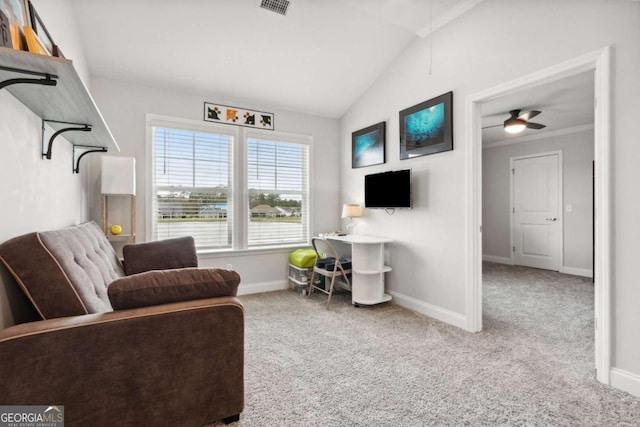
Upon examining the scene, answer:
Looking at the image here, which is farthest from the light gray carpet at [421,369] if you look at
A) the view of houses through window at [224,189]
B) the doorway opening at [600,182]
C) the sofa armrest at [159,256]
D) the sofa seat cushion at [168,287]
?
the view of houses through window at [224,189]

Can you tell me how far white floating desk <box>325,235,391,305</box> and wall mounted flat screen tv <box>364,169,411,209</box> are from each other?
0.47m

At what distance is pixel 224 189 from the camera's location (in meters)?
3.94

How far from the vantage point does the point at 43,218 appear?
1.74 meters

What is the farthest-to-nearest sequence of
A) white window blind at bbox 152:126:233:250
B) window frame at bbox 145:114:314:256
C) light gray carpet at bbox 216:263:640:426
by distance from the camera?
white window blind at bbox 152:126:233:250
window frame at bbox 145:114:314:256
light gray carpet at bbox 216:263:640:426

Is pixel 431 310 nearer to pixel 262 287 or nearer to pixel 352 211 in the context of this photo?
pixel 352 211

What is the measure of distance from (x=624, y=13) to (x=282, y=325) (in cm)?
342

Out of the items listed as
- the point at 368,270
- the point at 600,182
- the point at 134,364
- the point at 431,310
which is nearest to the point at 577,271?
the point at 431,310

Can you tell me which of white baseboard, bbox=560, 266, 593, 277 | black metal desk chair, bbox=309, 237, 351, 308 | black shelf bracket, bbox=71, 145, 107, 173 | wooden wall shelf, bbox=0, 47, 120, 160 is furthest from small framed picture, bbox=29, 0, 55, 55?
white baseboard, bbox=560, 266, 593, 277

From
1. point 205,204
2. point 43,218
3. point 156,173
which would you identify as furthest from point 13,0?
point 205,204

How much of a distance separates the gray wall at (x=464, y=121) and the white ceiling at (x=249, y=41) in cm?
31

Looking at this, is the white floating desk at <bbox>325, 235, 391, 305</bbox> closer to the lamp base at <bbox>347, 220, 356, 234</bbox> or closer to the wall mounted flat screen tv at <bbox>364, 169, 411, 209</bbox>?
the wall mounted flat screen tv at <bbox>364, 169, 411, 209</bbox>

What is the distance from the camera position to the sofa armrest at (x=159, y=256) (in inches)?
105

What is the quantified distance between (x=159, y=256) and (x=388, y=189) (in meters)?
2.51

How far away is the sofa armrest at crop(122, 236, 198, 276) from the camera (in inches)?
105
